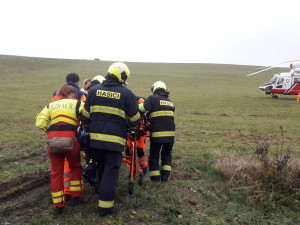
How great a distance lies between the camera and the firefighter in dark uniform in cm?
461

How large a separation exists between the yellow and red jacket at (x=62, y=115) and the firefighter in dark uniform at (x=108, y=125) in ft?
0.56

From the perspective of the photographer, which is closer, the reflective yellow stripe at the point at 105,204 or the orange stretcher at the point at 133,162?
the reflective yellow stripe at the point at 105,204

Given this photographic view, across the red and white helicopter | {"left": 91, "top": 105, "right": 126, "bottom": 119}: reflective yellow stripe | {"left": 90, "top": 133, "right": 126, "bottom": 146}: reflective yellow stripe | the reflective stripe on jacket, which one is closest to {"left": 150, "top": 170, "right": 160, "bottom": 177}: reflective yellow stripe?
the reflective stripe on jacket

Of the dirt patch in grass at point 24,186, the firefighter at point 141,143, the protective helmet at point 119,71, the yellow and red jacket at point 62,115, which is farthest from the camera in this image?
the firefighter at point 141,143

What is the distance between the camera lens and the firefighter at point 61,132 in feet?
15.3

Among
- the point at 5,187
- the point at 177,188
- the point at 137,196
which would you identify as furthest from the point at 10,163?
the point at 177,188

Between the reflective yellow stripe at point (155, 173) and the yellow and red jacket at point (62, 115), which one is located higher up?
the yellow and red jacket at point (62, 115)

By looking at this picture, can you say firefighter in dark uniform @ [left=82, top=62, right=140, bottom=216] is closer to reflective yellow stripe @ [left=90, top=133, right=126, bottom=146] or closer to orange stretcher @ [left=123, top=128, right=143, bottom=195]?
reflective yellow stripe @ [left=90, top=133, right=126, bottom=146]

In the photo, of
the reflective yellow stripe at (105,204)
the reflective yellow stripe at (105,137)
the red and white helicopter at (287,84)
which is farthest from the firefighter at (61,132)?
the red and white helicopter at (287,84)

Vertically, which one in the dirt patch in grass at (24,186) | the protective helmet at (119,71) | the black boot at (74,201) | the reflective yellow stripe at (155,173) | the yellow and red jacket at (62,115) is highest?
the protective helmet at (119,71)

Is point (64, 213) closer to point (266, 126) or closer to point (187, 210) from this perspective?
point (187, 210)

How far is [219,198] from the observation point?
215 inches

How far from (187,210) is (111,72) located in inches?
108

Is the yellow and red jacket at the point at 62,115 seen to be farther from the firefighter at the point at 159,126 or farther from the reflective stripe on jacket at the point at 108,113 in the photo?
the firefighter at the point at 159,126
